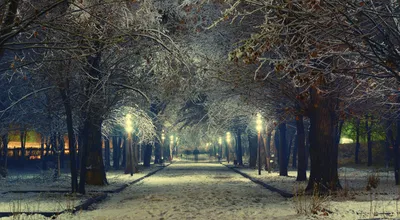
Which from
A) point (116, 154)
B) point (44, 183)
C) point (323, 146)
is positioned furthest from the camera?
point (116, 154)

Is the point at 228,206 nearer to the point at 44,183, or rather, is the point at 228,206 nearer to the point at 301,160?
the point at 301,160

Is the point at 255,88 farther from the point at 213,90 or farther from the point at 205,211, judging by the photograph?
the point at 205,211

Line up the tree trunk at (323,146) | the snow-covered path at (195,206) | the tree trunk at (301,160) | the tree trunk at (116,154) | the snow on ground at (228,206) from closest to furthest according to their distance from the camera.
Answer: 1. the snow on ground at (228,206)
2. the snow-covered path at (195,206)
3. the tree trunk at (323,146)
4. the tree trunk at (301,160)
5. the tree trunk at (116,154)

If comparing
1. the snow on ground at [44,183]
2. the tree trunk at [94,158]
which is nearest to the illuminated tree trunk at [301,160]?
the snow on ground at [44,183]

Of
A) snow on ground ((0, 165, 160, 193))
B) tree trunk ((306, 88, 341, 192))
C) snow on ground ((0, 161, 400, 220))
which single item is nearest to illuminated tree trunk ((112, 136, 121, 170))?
snow on ground ((0, 165, 160, 193))

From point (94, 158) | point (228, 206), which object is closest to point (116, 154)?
point (94, 158)

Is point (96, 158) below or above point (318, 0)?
below

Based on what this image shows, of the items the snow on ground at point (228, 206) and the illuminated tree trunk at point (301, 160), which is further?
the illuminated tree trunk at point (301, 160)

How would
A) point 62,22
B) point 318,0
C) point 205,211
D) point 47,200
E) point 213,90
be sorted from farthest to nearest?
point 213,90 → point 47,200 → point 205,211 → point 62,22 → point 318,0

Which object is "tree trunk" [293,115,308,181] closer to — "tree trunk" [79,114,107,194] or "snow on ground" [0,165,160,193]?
"snow on ground" [0,165,160,193]

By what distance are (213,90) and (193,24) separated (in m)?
4.07

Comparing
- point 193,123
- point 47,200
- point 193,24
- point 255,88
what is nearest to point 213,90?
point 193,24

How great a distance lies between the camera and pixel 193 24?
86.3ft

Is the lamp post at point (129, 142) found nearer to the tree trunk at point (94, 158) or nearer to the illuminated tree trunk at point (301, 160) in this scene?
the tree trunk at point (94, 158)
